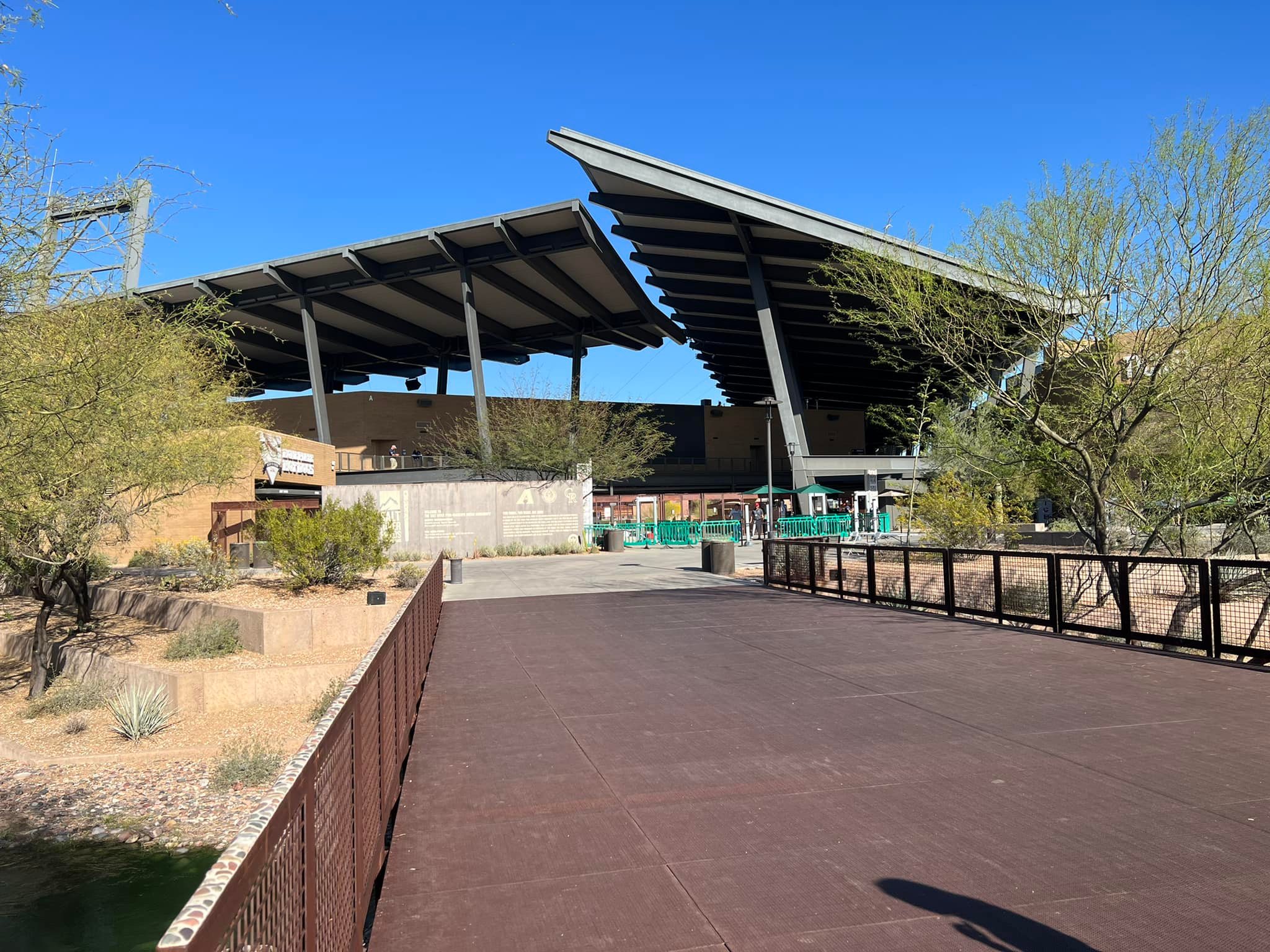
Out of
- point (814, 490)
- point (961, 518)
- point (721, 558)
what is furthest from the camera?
point (814, 490)

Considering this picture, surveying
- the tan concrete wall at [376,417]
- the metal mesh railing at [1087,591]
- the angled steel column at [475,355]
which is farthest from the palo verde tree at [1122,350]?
the tan concrete wall at [376,417]

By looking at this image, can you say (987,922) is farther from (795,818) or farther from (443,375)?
(443,375)

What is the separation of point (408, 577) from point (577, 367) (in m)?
31.2

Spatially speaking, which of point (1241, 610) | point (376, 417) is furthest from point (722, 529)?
point (1241, 610)

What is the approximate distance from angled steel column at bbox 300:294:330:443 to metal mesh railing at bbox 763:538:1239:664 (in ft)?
119

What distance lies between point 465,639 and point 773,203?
86.7 feet

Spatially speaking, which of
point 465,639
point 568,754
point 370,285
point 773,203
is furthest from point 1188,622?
point 370,285

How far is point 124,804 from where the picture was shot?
1250 centimetres

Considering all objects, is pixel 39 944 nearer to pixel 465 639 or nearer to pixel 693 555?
pixel 465 639

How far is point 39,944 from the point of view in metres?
8.80

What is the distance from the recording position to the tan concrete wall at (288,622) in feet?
55.5

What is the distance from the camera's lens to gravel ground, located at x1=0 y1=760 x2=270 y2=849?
1173 centimetres

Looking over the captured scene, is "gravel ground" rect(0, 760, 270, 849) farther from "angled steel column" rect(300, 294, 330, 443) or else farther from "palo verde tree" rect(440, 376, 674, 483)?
"angled steel column" rect(300, 294, 330, 443)

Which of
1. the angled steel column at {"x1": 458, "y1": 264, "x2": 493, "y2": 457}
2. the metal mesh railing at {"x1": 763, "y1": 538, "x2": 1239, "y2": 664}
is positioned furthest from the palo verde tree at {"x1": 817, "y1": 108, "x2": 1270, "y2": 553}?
the angled steel column at {"x1": 458, "y1": 264, "x2": 493, "y2": 457}
